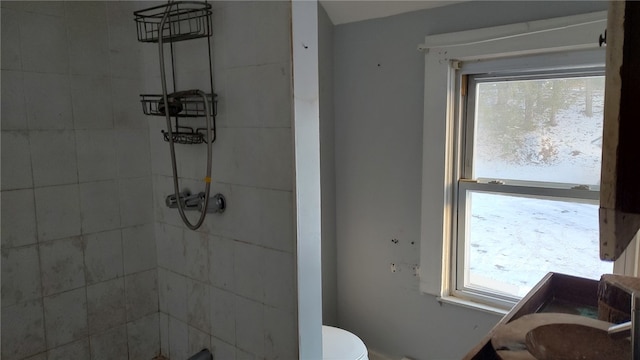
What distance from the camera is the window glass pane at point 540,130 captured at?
1.78m

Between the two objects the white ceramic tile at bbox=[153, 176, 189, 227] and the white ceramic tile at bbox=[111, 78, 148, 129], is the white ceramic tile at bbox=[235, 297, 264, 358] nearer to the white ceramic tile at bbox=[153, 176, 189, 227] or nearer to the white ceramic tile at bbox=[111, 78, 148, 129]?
the white ceramic tile at bbox=[153, 176, 189, 227]

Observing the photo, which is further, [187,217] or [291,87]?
[187,217]

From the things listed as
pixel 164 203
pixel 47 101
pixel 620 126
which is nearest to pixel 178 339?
pixel 164 203

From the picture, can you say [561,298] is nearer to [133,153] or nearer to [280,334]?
[280,334]

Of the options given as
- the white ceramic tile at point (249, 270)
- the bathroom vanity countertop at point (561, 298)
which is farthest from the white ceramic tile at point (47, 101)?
the bathroom vanity countertop at point (561, 298)

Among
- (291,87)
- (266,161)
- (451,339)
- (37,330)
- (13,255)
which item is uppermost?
(291,87)

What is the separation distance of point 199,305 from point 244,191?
0.53 m

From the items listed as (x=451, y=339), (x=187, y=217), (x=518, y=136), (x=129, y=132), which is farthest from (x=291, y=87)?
(x=451, y=339)

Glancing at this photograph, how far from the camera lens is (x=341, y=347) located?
1.94m

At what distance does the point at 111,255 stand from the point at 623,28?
1.71 meters

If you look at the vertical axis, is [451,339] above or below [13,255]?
below

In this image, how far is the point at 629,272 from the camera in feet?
5.25

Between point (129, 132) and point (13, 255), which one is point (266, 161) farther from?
point (13, 255)

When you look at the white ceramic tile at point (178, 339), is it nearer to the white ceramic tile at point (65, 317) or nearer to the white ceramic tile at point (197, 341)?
the white ceramic tile at point (197, 341)
